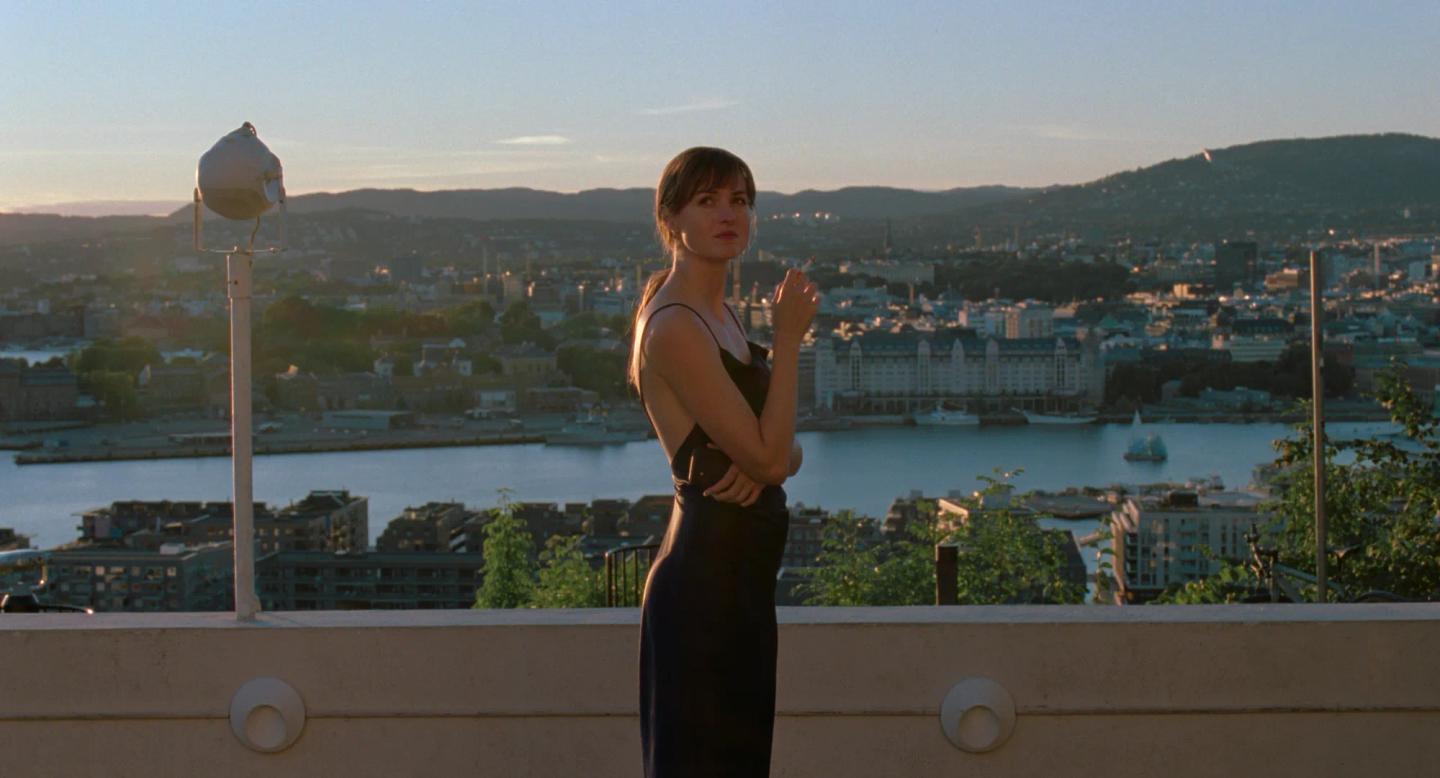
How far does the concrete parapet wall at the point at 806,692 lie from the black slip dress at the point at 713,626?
0.46m

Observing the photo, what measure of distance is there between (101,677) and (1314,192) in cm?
3342

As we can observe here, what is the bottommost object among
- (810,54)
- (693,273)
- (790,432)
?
(790,432)

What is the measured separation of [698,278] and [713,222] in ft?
0.16

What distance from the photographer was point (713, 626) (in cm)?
137

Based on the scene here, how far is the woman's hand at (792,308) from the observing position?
53.2 inches

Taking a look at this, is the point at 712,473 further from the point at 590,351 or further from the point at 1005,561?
the point at 590,351

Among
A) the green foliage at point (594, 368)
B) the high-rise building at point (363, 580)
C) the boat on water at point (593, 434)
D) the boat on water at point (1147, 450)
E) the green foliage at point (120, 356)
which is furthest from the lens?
the green foliage at point (594, 368)

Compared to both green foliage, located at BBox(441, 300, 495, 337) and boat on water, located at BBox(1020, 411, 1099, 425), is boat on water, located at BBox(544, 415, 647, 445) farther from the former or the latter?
green foliage, located at BBox(441, 300, 495, 337)

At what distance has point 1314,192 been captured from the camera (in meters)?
32.5

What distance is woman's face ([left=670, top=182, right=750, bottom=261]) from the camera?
1388 mm

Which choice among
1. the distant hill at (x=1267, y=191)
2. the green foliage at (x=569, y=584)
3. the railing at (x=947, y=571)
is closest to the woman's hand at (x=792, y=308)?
the railing at (x=947, y=571)

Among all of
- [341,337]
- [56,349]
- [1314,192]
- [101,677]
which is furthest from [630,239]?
[101,677]

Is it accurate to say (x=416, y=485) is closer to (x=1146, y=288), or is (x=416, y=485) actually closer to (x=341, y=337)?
(x=341, y=337)

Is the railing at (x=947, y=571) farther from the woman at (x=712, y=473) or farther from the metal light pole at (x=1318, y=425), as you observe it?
the woman at (x=712, y=473)
